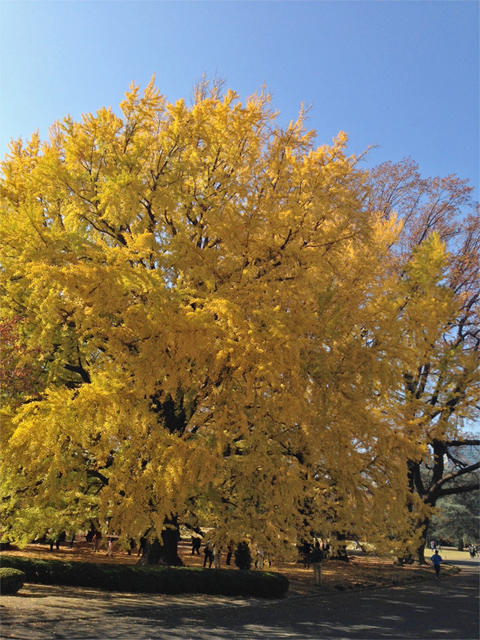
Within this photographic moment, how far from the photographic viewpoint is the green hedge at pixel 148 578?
1173cm

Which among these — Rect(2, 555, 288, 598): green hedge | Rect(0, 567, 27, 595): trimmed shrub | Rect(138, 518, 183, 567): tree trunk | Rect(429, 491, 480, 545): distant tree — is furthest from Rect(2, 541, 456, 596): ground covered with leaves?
Rect(429, 491, 480, 545): distant tree

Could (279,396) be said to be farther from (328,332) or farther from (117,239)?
(117,239)

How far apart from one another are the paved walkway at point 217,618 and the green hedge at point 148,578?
461 millimetres

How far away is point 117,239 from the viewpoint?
40.6ft

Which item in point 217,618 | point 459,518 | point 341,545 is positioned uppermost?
point 459,518

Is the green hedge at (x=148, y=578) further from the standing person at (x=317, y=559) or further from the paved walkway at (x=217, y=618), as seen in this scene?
the standing person at (x=317, y=559)

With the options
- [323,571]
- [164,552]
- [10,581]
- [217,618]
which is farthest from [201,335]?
[323,571]

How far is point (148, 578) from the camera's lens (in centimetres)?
1170

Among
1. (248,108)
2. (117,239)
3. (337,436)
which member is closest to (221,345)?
(337,436)

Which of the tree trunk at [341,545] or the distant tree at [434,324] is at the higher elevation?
the distant tree at [434,324]

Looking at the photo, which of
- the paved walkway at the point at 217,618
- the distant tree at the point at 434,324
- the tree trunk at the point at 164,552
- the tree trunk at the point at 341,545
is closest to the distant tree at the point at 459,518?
the distant tree at the point at 434,324

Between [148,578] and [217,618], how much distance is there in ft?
8.32

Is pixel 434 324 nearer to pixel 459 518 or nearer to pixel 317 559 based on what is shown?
pixel 317 559

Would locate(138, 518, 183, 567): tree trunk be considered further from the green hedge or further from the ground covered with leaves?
the ground covered with leaves
